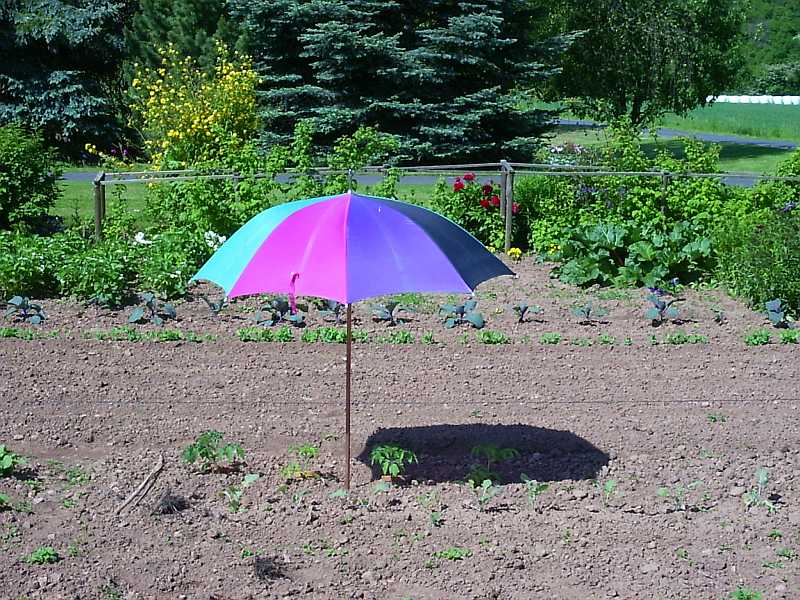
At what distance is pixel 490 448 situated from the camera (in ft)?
20.9

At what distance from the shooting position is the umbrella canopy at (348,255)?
5.31 metres

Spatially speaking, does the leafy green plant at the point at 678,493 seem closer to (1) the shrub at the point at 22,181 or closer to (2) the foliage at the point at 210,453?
(2) the foliage at the point at 210,453

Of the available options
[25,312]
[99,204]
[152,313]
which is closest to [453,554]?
[152,313]

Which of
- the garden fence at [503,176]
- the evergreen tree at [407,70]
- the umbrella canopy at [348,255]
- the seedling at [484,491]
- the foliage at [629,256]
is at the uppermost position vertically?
the evergreen tree at [407,70]

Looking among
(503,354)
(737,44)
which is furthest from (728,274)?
(737,44)

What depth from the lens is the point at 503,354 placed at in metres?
8.66

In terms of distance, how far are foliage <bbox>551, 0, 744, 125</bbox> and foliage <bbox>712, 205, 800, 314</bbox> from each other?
18255 millimetres

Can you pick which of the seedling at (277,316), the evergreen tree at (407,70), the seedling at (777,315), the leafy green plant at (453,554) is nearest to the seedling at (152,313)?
the seedling at (277,316)

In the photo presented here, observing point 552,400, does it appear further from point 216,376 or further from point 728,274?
point 728,274

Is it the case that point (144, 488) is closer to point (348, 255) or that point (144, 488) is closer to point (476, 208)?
point (348, 255)

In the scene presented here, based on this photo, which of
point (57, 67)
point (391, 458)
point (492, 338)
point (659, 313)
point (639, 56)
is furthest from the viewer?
point (639, 56)

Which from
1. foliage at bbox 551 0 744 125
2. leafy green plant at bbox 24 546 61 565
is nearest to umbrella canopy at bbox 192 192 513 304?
leafy green plant at bbox 24 546 61 565

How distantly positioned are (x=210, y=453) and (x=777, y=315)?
552 centimetres

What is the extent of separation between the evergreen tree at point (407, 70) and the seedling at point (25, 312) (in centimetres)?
1069
